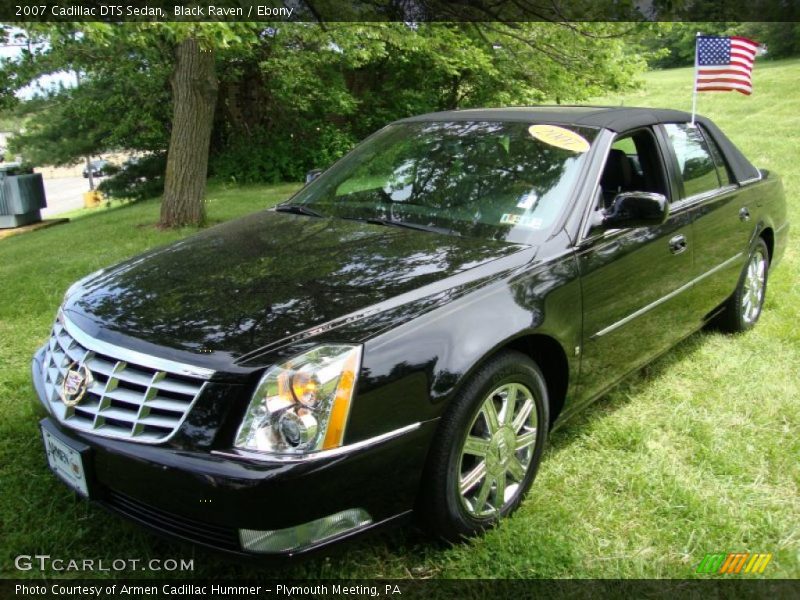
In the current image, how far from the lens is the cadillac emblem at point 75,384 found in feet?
7.56

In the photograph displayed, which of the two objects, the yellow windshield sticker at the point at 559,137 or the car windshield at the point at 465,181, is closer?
the car windshield at the point at 465,181

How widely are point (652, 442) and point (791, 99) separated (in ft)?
97.2

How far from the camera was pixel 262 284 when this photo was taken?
258 centimetres

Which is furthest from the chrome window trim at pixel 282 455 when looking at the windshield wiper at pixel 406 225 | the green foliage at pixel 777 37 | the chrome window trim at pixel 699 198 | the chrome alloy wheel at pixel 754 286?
the green foliage at pixel 777 37

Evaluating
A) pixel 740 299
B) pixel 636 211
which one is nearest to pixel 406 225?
pixel 636 211

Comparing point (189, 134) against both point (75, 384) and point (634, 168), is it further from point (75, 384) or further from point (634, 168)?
point (75, 384)

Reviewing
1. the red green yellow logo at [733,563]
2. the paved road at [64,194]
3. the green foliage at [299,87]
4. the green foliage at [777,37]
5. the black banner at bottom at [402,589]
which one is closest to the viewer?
the black banner at bottom at [402,589]

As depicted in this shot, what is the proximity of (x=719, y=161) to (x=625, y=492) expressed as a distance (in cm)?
232

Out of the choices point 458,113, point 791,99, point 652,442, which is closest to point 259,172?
point 458,113

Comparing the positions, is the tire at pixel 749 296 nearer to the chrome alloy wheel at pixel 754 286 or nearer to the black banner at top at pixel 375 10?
the chrome alloy wheel at pixel 754 286

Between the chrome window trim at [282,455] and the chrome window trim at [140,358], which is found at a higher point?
the chrome window trim at [140,358]

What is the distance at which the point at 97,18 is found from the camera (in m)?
5.89

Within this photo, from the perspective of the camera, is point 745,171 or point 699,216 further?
point 745,171

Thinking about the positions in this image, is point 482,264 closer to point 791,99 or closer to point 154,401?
point 154,401
